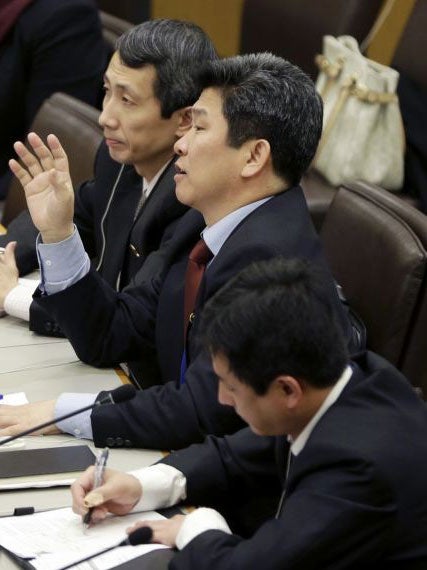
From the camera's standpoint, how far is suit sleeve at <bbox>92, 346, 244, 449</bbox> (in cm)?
188

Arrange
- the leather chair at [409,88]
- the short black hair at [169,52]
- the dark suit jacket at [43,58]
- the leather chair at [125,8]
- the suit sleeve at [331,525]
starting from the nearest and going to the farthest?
the suit sleeve at [331,525] < the short black hair at [169,52] < the leather chair at [409,88] < the dark suit jacket at [43,58] < the leather chair at [125,8]

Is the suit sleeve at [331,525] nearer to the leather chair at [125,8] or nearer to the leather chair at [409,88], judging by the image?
the leather chair at [409,88]

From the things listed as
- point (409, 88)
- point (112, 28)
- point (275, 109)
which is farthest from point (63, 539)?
point (112, 28)

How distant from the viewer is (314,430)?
1.50m

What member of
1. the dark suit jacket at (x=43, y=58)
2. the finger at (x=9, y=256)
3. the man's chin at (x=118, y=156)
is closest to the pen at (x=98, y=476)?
the finger at (x=9, y=256)

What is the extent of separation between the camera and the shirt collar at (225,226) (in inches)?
81.1

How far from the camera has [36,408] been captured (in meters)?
1.91

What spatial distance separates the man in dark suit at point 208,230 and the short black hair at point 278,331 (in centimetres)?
44

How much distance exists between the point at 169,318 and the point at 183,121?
0.53 metres

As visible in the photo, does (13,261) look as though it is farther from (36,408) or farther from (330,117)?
(330,117)

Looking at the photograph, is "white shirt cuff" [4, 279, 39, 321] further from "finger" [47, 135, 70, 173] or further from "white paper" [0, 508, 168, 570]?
"white paper" [0, 508, 168, 570]

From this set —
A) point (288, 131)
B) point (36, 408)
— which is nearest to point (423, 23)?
point (288, 131)

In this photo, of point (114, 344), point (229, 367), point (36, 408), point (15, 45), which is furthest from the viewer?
point (15, 45)

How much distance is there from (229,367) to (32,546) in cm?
40
